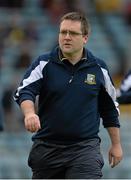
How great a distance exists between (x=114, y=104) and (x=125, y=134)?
6.09 metres

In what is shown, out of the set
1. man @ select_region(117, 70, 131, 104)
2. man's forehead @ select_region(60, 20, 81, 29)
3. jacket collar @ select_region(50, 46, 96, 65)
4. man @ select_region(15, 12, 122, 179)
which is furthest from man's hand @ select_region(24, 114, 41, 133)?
man @ select_region(117, 70, 131, 104)

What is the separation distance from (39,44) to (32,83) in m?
8.57

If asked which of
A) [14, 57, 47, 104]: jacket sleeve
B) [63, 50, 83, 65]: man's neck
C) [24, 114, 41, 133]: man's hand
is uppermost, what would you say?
[63, 50, 83, 65]: man's neck

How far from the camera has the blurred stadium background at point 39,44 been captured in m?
13.0

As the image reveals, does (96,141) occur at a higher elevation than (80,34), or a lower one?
lower

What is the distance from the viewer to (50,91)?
6812mm

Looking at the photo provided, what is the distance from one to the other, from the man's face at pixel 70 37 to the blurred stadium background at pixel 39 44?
589cm

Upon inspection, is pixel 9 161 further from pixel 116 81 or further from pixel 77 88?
pixel 77 88

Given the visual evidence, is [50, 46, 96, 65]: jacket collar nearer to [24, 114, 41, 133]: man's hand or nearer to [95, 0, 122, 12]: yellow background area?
[24, 114, 41, 133]: man's hand

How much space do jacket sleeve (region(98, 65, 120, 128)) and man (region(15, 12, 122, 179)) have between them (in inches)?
2.5

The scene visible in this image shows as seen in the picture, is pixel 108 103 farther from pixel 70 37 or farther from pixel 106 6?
pixel 106 6

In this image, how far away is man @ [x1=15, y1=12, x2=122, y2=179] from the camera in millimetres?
6797

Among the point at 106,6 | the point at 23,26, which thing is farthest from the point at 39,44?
the point at 106,6

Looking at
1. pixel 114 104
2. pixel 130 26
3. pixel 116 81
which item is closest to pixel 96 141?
pixel 114 104
